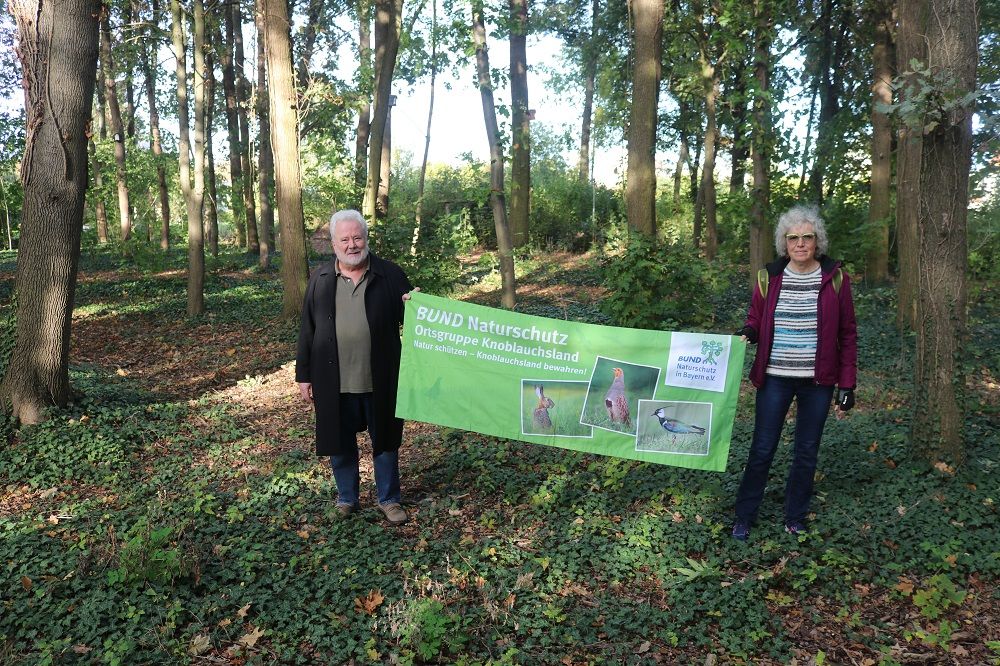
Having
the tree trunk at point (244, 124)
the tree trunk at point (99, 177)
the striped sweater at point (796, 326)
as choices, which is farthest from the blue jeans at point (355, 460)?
the tree trunk at point (99, 177)

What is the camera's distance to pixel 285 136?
40.5 ft

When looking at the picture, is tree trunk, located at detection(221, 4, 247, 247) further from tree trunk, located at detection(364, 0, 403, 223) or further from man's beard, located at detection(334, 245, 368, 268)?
man's beard, located at detection(334, 245, 368, 268)

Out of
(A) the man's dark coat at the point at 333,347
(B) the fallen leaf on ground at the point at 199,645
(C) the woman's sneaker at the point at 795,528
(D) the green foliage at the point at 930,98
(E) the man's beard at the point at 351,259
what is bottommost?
(B) the fallen leaf on ground at the point at 199,645

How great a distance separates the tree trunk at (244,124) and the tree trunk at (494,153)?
11207 mm

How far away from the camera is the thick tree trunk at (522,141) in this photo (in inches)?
672

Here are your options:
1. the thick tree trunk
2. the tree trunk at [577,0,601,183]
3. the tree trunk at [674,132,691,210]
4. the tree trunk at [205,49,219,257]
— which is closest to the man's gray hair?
the thick tree trunk

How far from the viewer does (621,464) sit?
21.2 feet

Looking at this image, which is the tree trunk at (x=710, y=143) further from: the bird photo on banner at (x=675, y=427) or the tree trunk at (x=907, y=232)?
the bird photo on banner at (x=675, y=427)

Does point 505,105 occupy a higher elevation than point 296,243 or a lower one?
higher

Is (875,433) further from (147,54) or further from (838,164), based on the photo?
(147,54)

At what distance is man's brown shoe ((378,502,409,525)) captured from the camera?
17.7 ft

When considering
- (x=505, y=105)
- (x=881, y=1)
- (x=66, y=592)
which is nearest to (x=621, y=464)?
(x=66, y=592)

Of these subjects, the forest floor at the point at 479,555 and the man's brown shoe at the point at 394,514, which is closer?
the forest floor at the point at 479,555

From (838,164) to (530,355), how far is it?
17.7 metres
